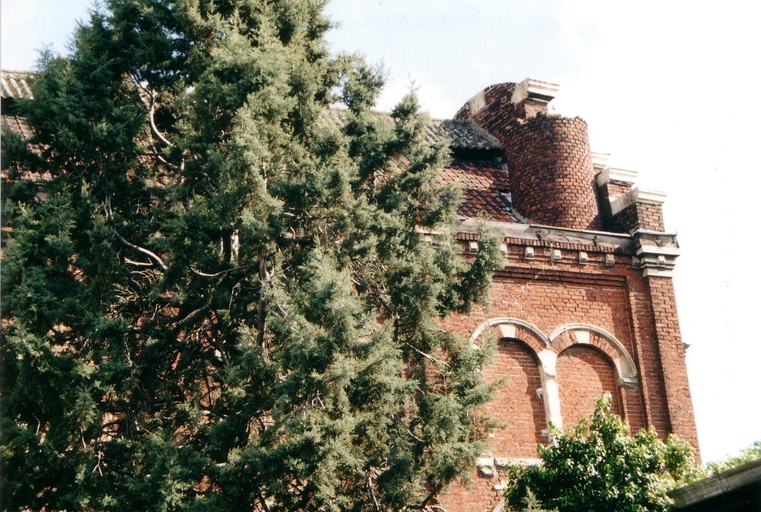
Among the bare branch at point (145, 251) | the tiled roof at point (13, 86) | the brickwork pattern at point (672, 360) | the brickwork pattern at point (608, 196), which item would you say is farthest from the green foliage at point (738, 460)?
the tiled roof at point (13, 86)

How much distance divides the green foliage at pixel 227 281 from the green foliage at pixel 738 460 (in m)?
5.37

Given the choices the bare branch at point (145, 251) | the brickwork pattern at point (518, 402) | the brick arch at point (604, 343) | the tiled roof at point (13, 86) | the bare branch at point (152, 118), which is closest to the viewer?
the bare branch at point (145, 251)

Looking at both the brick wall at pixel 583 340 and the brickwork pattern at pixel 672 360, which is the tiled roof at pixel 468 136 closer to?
the brick wall at pixel 583 340

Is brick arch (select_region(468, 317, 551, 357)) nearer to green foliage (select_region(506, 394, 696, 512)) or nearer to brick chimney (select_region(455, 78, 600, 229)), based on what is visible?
brick chimney (select_region(455, 78, 600, 229))

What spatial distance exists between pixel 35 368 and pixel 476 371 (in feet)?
18.6

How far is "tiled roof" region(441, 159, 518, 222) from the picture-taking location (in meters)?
20.0

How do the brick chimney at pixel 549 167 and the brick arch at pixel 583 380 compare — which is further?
the brick chimney at pixel 549 167

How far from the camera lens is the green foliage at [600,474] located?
534 inches

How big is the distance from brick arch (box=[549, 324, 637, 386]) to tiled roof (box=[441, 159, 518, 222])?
109 inches

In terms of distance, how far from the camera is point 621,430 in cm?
1428

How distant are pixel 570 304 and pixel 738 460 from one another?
394 cm

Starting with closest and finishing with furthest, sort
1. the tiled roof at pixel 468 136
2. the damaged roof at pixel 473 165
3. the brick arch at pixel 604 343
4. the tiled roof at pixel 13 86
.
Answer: the brick arch at pixel 604 343 < the tiled roof at pixel 13 86 < the damaged roof at pixel 473 165 < the tiled roof at pixel 468 136

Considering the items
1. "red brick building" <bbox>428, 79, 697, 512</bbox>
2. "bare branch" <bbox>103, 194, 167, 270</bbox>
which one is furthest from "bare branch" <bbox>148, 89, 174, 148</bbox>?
"red brick building" <bbox>428, 79, 697, 512</bbox>

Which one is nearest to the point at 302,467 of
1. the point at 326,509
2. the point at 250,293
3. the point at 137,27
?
the point at 326,509
